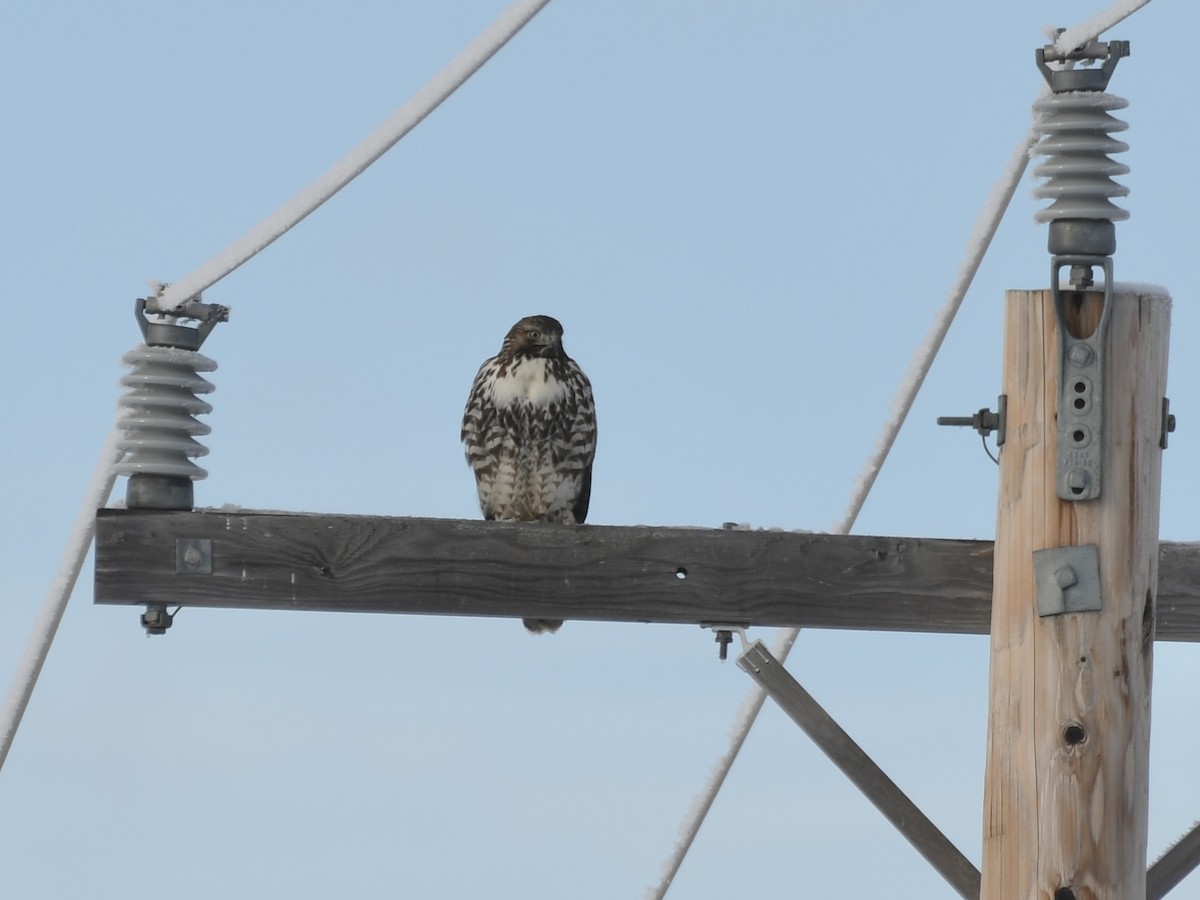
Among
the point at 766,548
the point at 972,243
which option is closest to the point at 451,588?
the point at 766,548

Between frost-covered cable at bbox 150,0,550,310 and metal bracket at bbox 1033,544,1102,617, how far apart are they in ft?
5.84

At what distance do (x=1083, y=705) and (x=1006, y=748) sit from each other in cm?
18

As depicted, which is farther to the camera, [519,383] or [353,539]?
[519,383]

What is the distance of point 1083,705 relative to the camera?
3.66 metres

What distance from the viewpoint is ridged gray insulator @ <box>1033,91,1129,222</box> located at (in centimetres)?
395

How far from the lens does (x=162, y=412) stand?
175 inches

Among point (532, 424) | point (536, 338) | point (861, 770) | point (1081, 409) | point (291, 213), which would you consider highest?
point (536, 338)

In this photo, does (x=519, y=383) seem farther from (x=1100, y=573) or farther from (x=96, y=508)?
(x=1100, y=573)

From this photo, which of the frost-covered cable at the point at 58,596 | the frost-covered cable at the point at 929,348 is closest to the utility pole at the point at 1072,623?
the frost-covered cable at the point at 929,348

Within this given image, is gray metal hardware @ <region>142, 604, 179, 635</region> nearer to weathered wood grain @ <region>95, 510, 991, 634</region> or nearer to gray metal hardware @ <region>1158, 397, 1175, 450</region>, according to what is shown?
weathered wood grain @ <region>95, 510, 991, 634</region>

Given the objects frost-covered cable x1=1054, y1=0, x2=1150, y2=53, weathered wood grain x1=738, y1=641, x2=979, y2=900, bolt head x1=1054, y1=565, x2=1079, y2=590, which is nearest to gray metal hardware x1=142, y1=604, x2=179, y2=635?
weathered wood grain x1=738, y1=641, x2=979, y2=900

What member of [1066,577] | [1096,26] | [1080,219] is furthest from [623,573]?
[1096,26]

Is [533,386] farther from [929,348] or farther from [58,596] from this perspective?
[58,596]

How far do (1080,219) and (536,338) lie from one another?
8.76 feet
